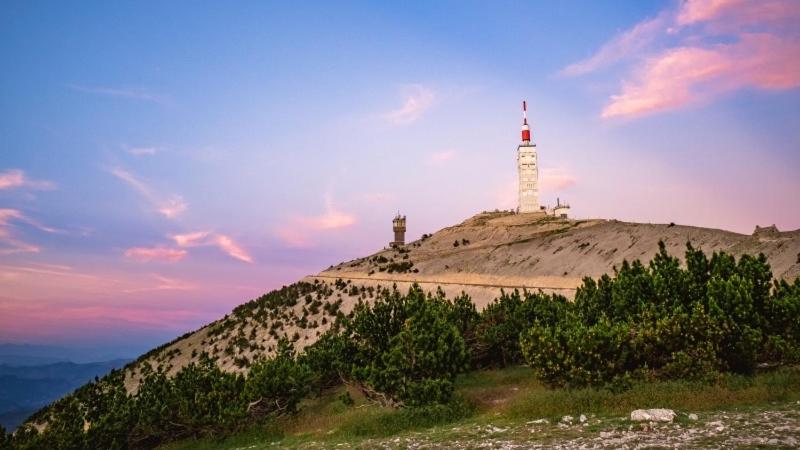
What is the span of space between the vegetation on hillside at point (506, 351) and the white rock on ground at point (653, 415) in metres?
4.62

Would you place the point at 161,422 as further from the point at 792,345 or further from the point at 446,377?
the point at 792,345

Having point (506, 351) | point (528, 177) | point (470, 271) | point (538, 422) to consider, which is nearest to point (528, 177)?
point (528, 177)

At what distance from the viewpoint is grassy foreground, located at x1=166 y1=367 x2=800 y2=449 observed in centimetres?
1748

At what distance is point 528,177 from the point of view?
119m

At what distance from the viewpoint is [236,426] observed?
27547mm

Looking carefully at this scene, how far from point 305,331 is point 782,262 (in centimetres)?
4597

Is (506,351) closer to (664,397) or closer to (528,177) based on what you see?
(664,397)

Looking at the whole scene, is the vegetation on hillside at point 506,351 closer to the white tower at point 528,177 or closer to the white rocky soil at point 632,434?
the white rocky soil at point 632,434

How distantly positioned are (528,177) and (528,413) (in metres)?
103

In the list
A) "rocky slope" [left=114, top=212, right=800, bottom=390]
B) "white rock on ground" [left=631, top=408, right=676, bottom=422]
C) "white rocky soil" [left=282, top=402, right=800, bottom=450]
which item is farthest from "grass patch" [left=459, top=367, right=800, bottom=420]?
"rocky slope" [left=114, top=212, right=800, bottom=390]

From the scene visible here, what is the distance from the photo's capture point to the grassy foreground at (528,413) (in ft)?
57.4

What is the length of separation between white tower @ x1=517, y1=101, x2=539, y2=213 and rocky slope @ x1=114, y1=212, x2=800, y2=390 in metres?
24.6

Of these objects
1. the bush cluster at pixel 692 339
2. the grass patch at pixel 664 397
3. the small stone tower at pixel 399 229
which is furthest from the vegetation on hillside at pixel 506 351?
the small stone tower at pixel 399 229

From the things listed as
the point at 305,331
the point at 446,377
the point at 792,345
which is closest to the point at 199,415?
the point at 446,377
